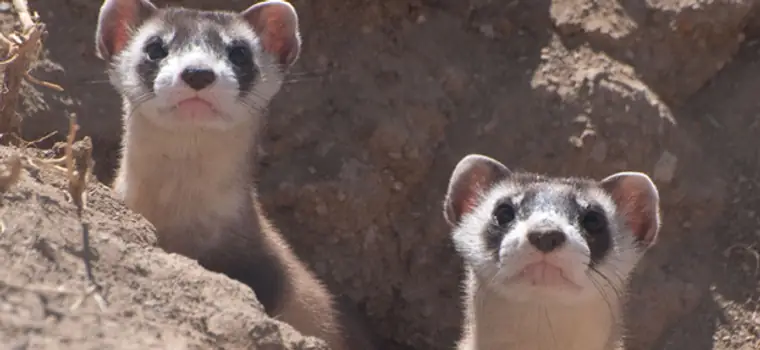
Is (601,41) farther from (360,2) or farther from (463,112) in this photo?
(360,2)

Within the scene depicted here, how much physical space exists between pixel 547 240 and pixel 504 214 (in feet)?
1.50

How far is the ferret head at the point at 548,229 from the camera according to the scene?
3.36 m

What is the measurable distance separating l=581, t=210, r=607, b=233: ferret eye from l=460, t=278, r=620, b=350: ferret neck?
0.70ft

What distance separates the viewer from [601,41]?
4828 mm

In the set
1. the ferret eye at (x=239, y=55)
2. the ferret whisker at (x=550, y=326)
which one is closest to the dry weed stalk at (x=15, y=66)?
the ferret eye at (x=239, y=55)

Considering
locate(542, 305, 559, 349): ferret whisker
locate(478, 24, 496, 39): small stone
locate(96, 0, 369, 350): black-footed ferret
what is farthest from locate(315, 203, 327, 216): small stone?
locate(542, 305, 559, 349): ferret whisker

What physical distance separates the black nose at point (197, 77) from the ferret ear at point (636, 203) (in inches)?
52.7

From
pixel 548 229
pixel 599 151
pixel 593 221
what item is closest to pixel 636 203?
pixel 593 221

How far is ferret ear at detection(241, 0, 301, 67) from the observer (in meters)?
4.21

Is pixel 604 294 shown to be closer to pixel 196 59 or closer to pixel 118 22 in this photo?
pixel 196 59

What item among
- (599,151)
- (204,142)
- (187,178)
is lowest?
(187,178)

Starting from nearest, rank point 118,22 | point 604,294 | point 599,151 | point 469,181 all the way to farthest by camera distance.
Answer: point 604,294 → point 469,181 → point 118,22 → point 599,151

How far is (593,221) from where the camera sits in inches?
144

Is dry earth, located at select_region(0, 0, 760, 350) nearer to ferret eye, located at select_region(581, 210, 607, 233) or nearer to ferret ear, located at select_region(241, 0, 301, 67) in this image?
ferret ear, located at select_region(241, 0, 301, 67)
